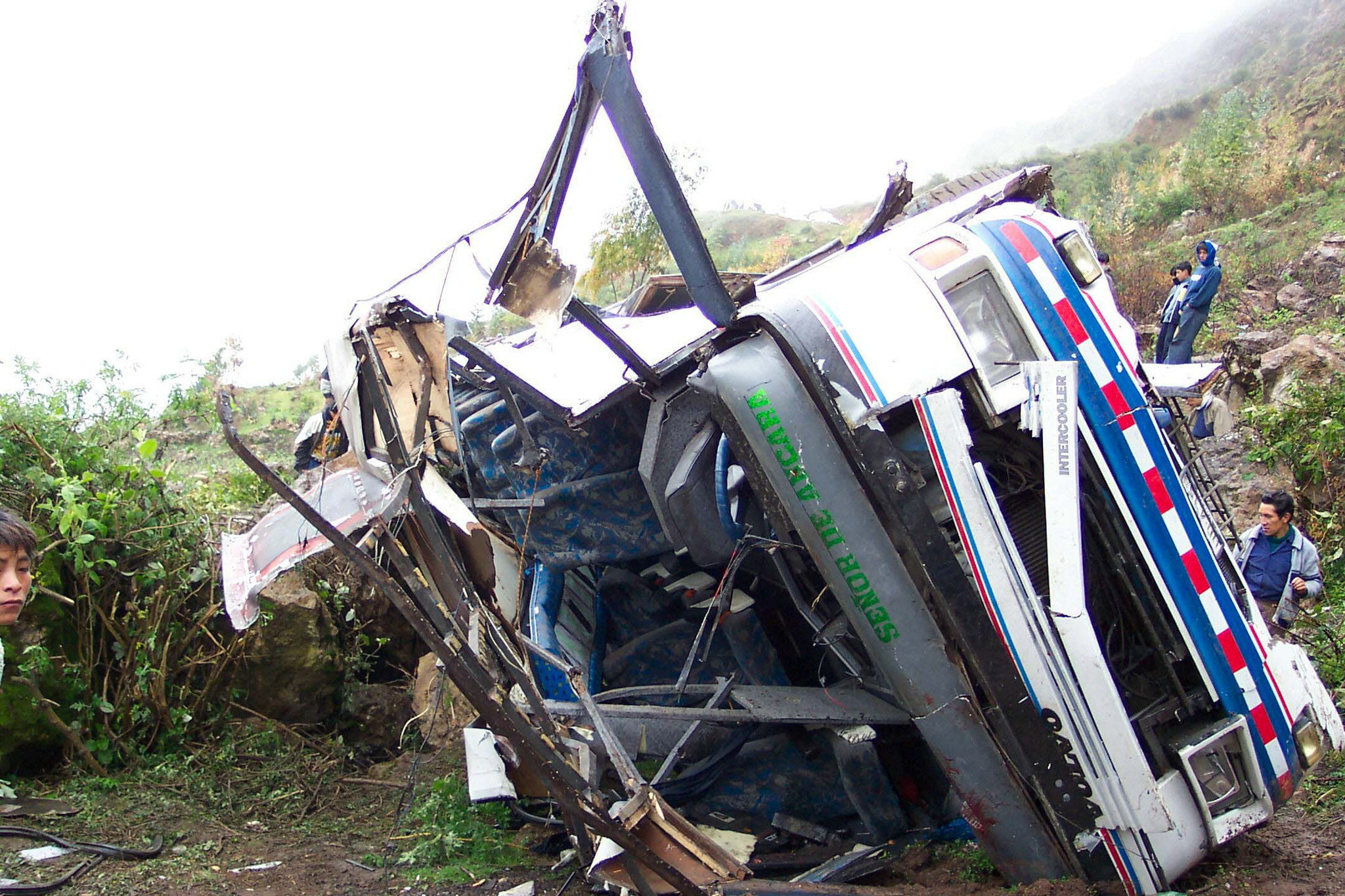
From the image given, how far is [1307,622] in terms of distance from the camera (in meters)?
4.49

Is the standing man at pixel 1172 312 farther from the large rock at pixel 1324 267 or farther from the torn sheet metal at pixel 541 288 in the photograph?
the torn sheet metal at pixel 541 288

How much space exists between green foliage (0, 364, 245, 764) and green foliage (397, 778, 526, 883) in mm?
1419

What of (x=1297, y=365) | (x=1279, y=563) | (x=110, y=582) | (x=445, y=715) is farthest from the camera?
(x=1297, y=365)

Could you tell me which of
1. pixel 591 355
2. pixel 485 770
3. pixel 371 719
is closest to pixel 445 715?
pixel 371 719

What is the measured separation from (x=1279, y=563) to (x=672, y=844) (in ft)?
11.2

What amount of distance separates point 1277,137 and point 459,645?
1655 cm

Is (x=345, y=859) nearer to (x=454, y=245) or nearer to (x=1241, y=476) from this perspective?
(x=454, y=245)

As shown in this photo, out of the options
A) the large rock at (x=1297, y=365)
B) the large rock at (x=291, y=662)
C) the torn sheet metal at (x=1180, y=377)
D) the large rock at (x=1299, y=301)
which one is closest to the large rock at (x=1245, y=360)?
the large rock at (x=1297, y=365)

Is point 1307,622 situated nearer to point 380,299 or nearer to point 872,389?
point 872,389

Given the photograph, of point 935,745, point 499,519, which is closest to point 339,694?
point 499,519

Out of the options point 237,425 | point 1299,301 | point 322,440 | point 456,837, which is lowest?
point 1299,301

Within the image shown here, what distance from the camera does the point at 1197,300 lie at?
752cm

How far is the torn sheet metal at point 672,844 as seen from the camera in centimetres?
283

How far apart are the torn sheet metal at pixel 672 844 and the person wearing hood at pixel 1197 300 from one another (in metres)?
6.31
